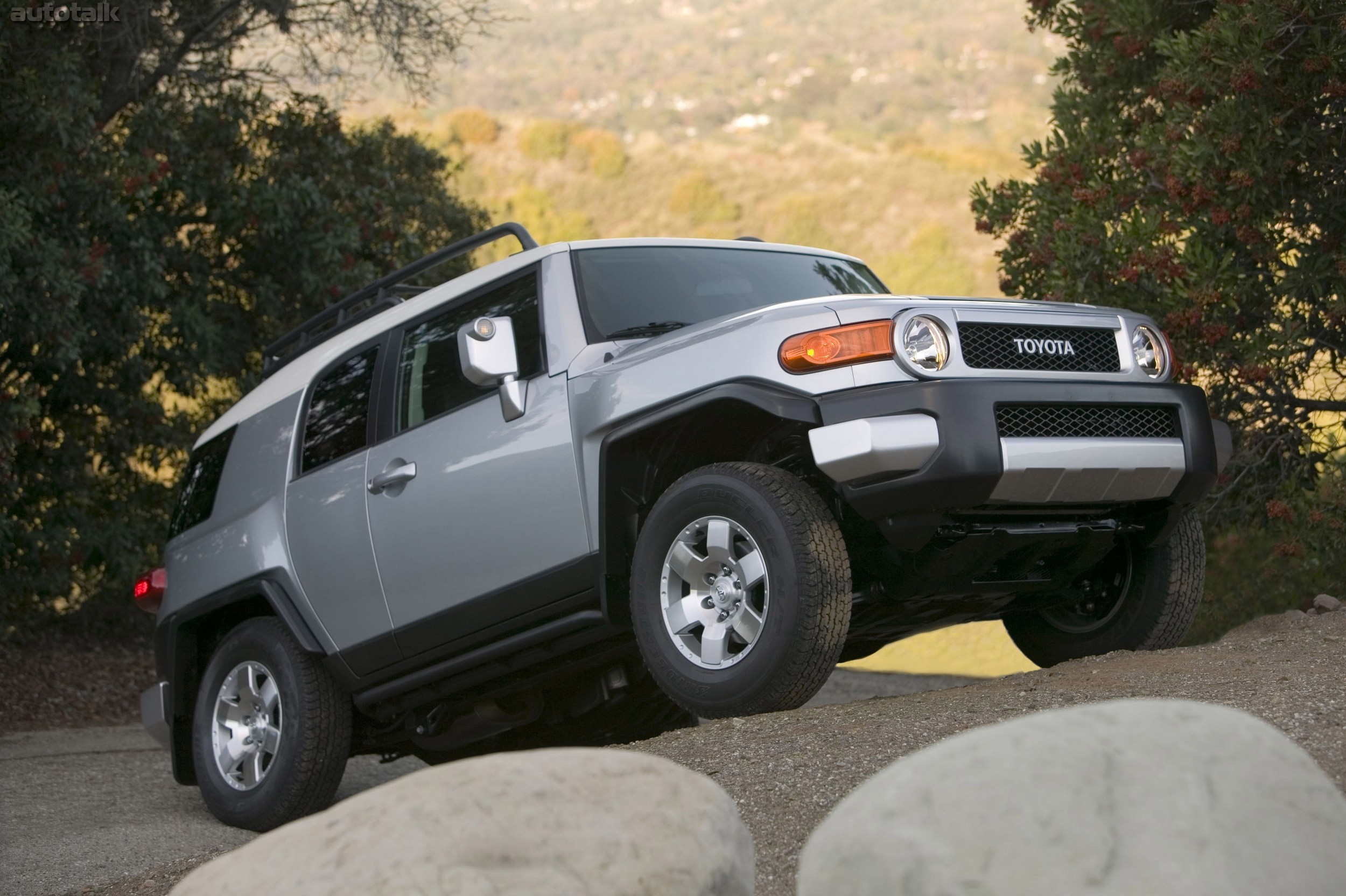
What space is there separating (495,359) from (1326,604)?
508cm

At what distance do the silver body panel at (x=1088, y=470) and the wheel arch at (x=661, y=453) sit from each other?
68cm

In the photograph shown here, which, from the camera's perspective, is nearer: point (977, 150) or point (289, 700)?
point (289, 700)

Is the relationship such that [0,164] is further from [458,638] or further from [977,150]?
[977,150]

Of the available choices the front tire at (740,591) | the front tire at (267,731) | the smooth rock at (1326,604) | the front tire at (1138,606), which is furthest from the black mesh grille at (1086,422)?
the smooth rock at (1326,604)

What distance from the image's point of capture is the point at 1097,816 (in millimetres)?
2451

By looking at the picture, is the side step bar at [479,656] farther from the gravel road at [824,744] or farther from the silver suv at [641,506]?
the gravel road at [824,744]

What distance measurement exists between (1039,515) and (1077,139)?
5.58 m

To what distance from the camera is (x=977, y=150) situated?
142 ft

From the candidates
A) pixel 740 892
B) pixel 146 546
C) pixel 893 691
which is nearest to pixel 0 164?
pixel 146 546

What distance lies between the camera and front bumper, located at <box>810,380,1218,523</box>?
4.24 meters

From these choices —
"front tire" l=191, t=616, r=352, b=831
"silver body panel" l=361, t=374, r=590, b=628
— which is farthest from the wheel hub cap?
"front tire" l=191, t=616, r=352, b=831

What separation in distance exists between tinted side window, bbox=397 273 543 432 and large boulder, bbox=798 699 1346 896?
2.95 meters

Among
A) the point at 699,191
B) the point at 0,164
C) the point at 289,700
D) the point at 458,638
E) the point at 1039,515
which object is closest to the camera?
the point at 1039,515

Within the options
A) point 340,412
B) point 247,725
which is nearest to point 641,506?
point 340,412
